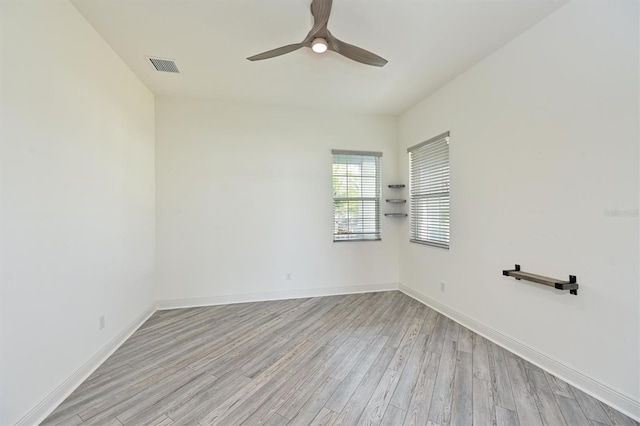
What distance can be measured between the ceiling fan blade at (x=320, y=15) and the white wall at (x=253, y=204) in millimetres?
2145

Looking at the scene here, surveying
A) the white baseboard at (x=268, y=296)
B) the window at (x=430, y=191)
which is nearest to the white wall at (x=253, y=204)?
the white baseboard at (x=268, y=296)

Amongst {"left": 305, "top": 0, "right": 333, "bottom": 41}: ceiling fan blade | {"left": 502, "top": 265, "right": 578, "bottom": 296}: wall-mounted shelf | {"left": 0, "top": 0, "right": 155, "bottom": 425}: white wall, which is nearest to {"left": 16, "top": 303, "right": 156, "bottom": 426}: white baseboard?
{"left": 0, "top": 0, "right": 155, "bottom": 425}: white wall

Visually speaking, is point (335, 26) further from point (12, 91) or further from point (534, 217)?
point (534, 217)

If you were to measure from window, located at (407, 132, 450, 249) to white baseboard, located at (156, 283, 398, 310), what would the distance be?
1.09 m

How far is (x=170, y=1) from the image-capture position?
2070mm

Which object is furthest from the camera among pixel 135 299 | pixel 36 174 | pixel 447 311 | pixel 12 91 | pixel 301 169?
pixel 301 169

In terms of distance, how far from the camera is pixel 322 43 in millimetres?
2186

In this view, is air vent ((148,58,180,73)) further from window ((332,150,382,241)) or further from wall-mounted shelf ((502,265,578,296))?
wall-mounted shelf ((502,265,578,296))

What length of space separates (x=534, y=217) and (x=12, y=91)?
3860mm

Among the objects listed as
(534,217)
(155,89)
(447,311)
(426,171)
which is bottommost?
(447,311)

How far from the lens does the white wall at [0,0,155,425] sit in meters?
1.57

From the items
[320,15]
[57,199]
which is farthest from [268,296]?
[320,15]

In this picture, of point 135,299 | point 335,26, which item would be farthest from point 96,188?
point 335,26

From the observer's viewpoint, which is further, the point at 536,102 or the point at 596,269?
the point at 536,102
